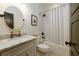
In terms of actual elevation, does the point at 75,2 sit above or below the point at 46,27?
above

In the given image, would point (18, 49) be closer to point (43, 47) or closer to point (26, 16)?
point (43, 47)

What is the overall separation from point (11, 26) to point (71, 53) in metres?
0.97

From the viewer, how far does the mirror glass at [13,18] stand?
1.53 meters

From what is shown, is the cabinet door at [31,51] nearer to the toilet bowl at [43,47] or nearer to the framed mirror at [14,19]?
the toilet bowl at [43,47]

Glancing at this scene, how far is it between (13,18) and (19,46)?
0.43 m

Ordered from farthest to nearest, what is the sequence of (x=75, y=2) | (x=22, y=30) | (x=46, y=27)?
(x=22, y=30) → (x=46, y=27) → (x=75, y=2)

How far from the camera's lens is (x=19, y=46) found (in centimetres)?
142

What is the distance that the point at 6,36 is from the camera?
1626 mm

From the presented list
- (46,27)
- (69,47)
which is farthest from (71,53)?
(46,27)

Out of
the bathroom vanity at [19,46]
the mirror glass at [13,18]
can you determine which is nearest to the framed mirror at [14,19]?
the mirror glass at [13,18]

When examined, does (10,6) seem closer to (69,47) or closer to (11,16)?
(11,16)

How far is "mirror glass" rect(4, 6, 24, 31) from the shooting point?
1533 mm

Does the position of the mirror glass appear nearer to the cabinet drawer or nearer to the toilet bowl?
the cabinet drawer

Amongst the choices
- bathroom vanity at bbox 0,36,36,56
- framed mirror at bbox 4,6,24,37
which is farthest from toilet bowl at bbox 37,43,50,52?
framed mirror at bbox 4,6,24,37
